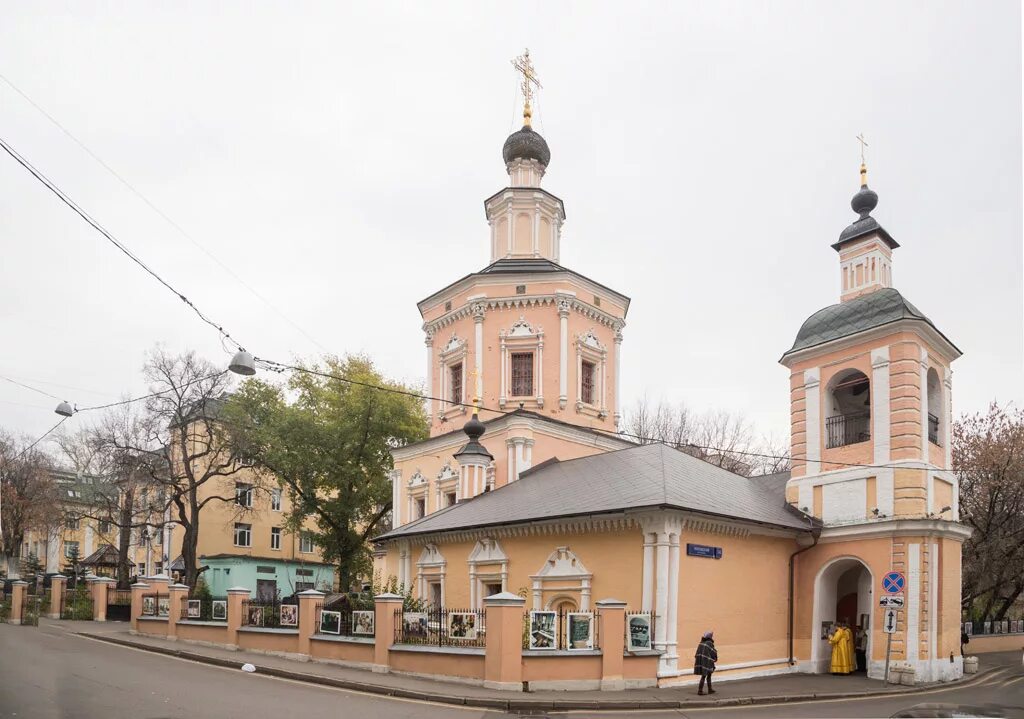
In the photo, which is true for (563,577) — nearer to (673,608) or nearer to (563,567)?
(563,567)

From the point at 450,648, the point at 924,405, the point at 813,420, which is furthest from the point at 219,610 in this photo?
the point at 924,405

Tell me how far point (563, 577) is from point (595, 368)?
37.0 feet

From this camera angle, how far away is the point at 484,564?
21.0 metres

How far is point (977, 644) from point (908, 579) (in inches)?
553

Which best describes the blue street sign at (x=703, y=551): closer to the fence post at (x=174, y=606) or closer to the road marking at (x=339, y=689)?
the road marking at (x=339, y=689)

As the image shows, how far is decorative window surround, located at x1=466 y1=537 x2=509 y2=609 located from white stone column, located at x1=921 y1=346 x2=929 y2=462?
32.7 ft

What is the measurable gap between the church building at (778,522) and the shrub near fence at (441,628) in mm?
2160

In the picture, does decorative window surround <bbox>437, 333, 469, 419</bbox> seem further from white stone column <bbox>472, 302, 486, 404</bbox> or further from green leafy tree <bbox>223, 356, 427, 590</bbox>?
green leafy tree <bbox>223, 356, 427, 590</bbox>

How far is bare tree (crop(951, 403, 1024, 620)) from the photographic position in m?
31.8

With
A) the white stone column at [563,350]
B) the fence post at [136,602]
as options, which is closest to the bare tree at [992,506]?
the white stone column at [563,350]

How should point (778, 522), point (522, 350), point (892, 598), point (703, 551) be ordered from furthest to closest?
point (522, 350), point (778, 522), point (703, 551), point (892, 598)

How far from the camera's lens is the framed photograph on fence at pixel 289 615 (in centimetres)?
2130

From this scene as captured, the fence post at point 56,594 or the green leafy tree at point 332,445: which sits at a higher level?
the green leafy tree at point 332,445

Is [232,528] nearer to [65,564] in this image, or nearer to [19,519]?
[19,519]
